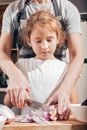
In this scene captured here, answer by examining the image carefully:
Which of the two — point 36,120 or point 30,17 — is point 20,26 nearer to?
point 30,17

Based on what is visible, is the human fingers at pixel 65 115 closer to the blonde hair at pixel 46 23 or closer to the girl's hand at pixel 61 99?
the girl's hand at pixel 61 99

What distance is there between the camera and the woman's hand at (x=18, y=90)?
4.11ft

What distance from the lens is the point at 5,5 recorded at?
1.30 metres

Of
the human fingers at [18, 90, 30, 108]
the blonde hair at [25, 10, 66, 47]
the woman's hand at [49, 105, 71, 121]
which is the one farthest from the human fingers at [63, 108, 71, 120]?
the blonde hair at [25, 10, 66, 47]

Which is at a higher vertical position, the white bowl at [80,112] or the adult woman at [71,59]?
the adult woman at [71,59]

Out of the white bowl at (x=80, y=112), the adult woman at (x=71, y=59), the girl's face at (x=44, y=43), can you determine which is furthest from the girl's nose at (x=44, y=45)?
the white bowl at (x=80, y=112)

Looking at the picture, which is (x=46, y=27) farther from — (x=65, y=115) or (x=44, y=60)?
(x=65, y=115)

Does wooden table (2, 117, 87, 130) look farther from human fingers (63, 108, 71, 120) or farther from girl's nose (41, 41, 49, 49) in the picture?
girl's nose (41, 41, 49, 49)

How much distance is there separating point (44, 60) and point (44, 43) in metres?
0.08

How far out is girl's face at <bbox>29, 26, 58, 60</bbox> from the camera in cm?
125

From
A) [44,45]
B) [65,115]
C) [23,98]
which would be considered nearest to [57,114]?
[65,115]

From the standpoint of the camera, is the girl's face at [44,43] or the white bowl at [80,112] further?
the girl's face at [44,43]

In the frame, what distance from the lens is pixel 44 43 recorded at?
4.11 ft

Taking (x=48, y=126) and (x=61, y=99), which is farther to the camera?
(x=61, y=99)
